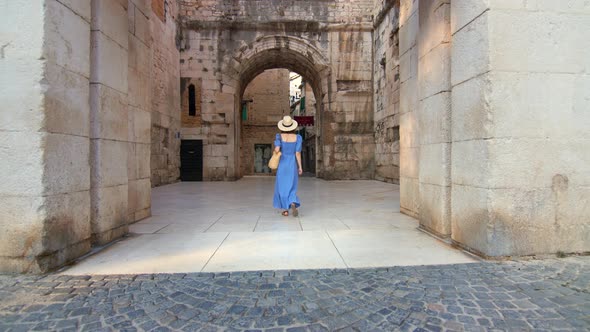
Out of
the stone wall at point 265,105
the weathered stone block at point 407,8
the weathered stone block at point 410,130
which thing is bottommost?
the weathered stone block at point 410,130

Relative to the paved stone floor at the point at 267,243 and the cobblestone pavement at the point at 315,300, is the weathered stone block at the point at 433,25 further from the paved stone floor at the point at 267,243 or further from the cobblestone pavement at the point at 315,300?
the cobblestone pavement at the point at 315,300

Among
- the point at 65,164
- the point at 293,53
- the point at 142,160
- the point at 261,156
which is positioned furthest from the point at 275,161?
the point at 261,156

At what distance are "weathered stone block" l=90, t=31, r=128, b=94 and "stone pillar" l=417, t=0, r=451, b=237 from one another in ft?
12.5

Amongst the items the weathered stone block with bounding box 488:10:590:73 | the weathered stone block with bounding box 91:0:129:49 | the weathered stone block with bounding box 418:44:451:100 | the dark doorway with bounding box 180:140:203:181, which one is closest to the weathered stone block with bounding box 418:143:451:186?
the weathered stone block with bounding box 418:44:451:100

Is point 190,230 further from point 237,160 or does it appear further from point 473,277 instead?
point 237,160

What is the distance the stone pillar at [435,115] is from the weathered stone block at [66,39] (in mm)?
3836

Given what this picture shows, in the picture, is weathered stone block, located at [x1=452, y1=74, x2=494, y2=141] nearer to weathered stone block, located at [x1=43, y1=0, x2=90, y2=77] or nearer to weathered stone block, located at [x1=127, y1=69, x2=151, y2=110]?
weathered stone block, located at [x1=43, y1=0, x2=90, y2=77]

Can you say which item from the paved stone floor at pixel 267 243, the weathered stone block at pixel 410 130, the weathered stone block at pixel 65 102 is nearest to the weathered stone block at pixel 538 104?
the paved stone floor at pixel 267 243

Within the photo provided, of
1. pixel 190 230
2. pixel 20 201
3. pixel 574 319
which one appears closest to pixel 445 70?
pixel 574 319

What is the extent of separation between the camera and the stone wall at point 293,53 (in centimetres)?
1298

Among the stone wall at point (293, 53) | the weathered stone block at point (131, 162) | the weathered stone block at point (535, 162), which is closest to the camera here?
the weathered stone block at point (535, 162)

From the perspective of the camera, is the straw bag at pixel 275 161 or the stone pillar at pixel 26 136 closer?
the stone pillar at pixel 26 136

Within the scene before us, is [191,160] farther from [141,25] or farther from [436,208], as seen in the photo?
[436,208]

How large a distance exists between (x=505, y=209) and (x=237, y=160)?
12006 millimetres
